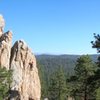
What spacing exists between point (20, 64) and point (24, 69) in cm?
103

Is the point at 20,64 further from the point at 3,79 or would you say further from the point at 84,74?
the point at 3,79

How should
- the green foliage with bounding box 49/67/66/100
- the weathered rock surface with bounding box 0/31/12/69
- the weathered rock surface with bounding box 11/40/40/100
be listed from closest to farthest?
the weathered rock surface with bounding box 0/31/12/69 → the weathered rock surface with bounding box 11/40/40/100 → the green foliage with bounding box 49/67/66/100

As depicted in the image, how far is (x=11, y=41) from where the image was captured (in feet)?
183

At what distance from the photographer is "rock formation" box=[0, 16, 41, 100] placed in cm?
5412

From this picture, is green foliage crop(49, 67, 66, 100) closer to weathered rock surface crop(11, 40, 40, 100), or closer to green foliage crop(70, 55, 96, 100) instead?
weathered rock surface crop(11, 40, 40, 100)

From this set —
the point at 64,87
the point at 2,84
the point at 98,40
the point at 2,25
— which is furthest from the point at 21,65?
the point at 64,87

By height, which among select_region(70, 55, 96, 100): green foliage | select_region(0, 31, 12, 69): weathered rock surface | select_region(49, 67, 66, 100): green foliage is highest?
select_region(0, 31, 12, 69): weathered rock surface

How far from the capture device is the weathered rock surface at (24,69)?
180ft

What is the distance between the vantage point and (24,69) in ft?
184

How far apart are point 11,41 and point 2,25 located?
3.53 meters

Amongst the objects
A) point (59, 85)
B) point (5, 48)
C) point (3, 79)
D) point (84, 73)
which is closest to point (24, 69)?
point (5, 48)

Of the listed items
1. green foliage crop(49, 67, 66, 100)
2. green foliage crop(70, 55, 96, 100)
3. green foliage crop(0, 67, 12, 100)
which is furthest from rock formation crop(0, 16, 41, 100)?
green foliage crop(49, 67, 66, 100)

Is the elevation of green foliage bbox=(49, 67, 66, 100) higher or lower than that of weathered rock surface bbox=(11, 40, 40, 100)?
lower

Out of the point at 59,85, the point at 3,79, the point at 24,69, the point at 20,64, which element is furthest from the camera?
the point at 59,85
